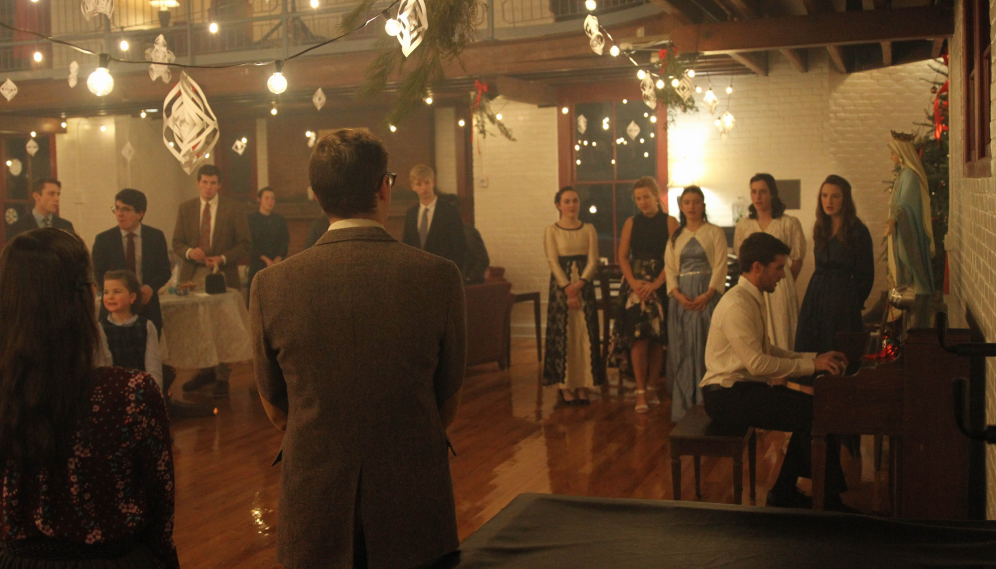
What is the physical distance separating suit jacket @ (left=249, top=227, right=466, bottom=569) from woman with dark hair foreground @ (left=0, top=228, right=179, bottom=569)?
11.0 inches

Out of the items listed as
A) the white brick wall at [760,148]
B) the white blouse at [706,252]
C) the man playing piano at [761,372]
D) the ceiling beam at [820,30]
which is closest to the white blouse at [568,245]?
the white blouse at [706,252]

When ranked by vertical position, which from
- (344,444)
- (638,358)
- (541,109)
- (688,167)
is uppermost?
(541,109)

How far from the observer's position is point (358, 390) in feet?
5.83

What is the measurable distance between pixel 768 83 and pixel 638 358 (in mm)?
4750

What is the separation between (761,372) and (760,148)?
630 centimetres

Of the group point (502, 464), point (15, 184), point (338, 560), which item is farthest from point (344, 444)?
point (15, 184)

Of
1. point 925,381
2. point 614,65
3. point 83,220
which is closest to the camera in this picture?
point 925,381

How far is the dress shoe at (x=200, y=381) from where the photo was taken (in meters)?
7.43

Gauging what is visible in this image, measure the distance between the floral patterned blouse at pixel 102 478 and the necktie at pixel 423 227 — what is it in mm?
5385

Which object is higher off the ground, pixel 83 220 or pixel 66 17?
pixel 66 17

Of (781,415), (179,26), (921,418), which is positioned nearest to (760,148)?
(781,415)

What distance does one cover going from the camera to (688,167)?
10.0 m

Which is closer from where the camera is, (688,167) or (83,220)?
(688,167)

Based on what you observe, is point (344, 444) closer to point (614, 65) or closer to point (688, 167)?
point (614, 65)
